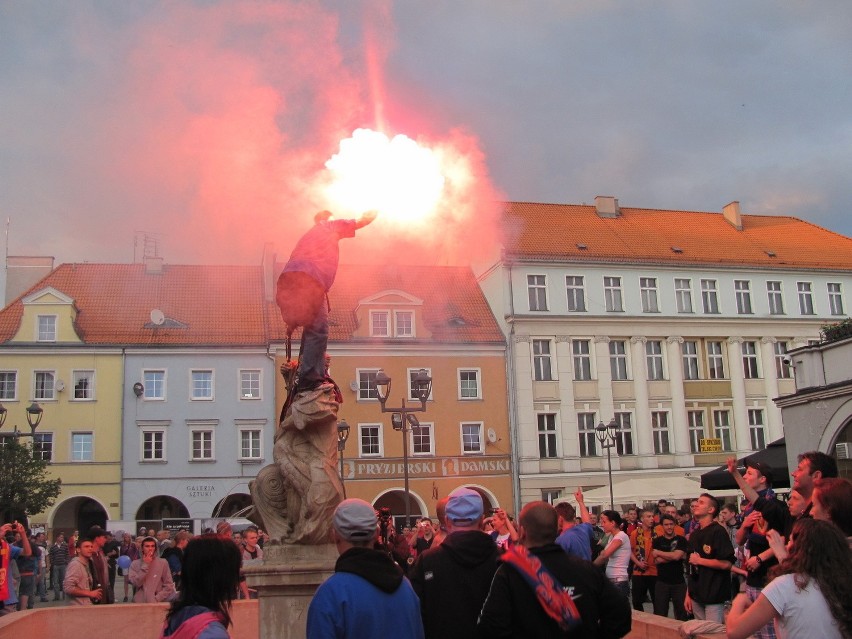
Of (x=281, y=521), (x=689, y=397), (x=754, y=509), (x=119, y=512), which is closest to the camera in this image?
(x=754, y=509)

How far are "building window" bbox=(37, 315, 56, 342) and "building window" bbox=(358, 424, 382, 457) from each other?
1318cm

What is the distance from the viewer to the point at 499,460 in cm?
3941

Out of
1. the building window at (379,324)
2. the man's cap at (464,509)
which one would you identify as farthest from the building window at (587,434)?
the man's cap at (464,509)

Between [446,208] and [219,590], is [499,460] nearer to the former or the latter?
[446,208]

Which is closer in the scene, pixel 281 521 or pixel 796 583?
pixel 796 583

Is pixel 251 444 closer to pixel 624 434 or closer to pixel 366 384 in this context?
pixel 366 384

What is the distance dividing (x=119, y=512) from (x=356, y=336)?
39.1 feet

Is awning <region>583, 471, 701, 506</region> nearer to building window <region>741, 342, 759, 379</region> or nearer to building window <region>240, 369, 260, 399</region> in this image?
building window <region>741, 342, 759, 379</region>

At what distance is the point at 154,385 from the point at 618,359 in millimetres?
20443

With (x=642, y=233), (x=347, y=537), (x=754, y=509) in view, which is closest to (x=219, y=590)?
(x=347, y=537)

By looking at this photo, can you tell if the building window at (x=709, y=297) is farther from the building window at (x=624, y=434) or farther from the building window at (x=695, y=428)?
the building window at (x=624, y=434)

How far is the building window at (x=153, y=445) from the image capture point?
37000 mm

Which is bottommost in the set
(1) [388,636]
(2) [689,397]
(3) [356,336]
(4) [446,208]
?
(1) [388,636]

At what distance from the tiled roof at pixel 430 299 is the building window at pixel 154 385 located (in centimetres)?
494
